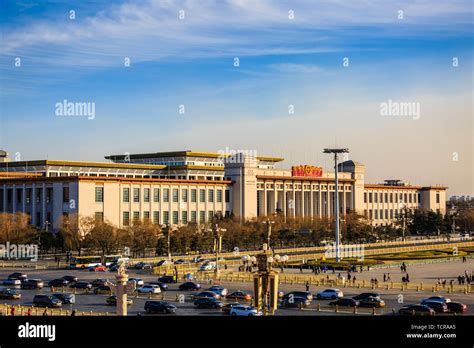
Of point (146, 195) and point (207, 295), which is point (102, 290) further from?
point (146, 195)

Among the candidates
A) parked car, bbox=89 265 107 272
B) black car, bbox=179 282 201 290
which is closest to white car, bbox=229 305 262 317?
black car, bbox=179 282 201 290

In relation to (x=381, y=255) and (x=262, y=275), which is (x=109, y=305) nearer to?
(x=262, y=275)

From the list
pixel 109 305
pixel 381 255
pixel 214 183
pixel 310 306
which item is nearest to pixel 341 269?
pixel 381 255

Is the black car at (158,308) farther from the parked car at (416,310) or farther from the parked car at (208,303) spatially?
the parked car at (416,310)

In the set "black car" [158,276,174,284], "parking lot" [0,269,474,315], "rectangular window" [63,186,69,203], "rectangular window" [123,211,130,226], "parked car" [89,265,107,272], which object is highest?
"rectangular window" [63,186,69,203]

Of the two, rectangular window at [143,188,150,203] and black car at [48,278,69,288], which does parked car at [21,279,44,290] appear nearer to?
black car at [48,278,69,288]

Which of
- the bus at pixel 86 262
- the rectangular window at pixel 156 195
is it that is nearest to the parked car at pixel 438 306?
the bus at pixel 86 262

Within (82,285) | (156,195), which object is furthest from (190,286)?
(156,195)
